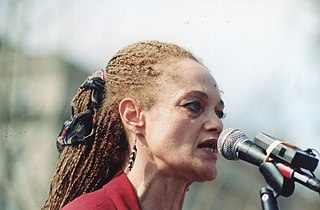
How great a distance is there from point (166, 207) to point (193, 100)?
0.43 metres

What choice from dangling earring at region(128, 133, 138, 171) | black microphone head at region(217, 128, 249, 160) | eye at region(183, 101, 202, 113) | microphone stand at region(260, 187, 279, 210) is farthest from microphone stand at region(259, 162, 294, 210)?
dangling earring at region(128, 133, 138, 171)

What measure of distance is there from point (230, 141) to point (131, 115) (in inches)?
25.8

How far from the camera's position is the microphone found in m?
2.70

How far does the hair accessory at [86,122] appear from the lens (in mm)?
3686

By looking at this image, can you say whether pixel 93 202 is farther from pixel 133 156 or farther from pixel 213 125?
pixel 213 125

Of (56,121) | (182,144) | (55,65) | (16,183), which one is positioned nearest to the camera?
(182,144)

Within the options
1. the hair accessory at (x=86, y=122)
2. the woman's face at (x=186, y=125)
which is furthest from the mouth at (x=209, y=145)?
the hair accessory at (x=86, y=122)

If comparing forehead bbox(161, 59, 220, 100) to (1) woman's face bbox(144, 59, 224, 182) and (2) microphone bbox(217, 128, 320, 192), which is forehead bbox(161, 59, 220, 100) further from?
(2) microphone bbox(217, 128, 320, 192)

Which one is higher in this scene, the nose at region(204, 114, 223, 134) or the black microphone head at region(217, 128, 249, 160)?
the black microphone head at region(217, 128, 249, 160)

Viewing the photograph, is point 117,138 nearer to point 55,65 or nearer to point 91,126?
point 91,126

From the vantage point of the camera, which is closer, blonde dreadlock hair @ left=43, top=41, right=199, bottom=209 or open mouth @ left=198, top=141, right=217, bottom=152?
open mouth @ left=198, top=141, right=217, bottom=152

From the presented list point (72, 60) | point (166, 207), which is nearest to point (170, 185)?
point (166, 207)

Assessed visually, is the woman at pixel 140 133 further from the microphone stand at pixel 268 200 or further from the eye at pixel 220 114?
the microphone stand at pixel 268 200

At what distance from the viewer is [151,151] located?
11.3 feet
